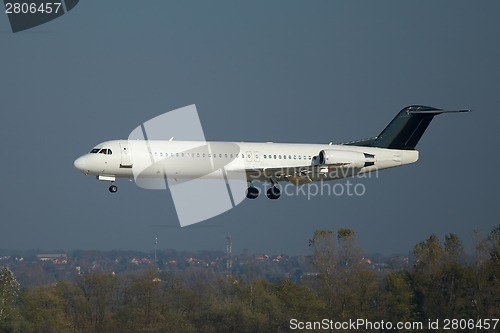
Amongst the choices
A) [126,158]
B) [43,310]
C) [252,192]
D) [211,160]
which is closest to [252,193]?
[252,192]

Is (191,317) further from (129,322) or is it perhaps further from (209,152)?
(209,152)

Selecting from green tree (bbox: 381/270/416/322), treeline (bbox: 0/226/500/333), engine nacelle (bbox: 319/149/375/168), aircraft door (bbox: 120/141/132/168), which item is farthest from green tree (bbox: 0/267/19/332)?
green tree (bbox: 381/270/416/322)

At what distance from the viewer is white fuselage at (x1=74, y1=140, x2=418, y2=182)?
53.2 meters

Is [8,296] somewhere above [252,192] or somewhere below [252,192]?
below

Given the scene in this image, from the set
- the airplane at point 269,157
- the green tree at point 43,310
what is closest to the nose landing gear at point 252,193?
the airplane at point 269,157

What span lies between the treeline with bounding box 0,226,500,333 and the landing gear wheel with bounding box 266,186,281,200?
6.51 meters

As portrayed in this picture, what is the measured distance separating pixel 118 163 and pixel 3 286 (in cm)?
1665

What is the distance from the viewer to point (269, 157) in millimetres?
57000

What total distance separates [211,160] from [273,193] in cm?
642

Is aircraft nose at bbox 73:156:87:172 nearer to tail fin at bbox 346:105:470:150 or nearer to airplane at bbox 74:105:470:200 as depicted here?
airplane at bbox 74:105:470:200

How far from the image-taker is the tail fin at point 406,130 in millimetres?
61781

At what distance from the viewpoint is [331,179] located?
60656 mm

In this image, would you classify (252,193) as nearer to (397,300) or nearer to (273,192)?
(273,192)

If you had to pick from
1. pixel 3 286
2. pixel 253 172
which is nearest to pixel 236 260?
pixel 3 286
